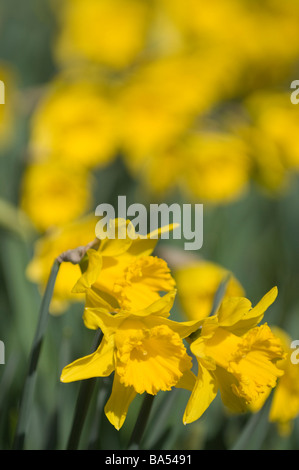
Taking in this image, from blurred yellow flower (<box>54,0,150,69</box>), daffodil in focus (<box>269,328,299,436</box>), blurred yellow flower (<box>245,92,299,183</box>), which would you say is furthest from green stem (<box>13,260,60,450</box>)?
blurred yellow flower (<box>54,0,150,69</box>)

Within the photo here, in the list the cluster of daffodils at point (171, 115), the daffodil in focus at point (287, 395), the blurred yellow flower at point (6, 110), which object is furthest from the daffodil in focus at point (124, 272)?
the blurred yellow flower at point (6, 110)

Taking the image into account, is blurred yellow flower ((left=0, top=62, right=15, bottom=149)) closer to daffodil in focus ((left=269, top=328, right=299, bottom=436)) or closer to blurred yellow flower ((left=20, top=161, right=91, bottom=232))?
blurred yellow flower ((left=20, top=161, right=91, bottom=232))

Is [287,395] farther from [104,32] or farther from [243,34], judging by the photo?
[104,32]

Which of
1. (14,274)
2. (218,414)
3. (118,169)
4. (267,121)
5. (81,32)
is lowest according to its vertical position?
(218,414)

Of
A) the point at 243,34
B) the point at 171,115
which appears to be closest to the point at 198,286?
the point at 171,115
